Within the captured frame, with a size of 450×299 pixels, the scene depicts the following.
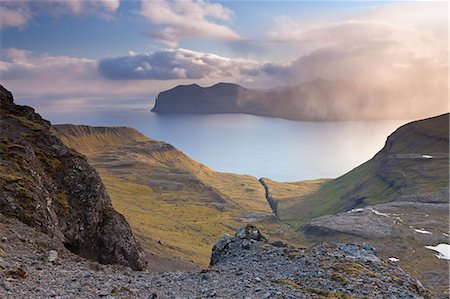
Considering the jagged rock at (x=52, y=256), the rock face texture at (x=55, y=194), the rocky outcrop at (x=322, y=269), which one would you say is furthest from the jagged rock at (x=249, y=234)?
the jagged rock at (x=52, y=256)

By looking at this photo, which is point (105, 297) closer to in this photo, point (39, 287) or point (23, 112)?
point (39, 287)

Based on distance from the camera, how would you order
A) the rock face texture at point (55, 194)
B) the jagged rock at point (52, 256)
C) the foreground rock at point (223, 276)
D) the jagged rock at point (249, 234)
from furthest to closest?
the jagged rock at point (249, 234), the rock face texture at point (55, 194), the jagged rock at point (52, 256), the foreground rock at point (223, 276)

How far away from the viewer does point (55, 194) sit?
153ft

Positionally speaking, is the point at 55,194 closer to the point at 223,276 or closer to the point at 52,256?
the point at 52,256

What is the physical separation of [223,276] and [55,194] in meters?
23.2

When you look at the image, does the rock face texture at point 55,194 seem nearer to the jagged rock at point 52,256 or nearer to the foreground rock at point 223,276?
the foreground rock at point 223,276

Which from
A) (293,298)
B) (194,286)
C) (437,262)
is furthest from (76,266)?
(437,262)

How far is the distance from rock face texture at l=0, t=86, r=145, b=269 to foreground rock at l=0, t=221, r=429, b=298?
4246mm

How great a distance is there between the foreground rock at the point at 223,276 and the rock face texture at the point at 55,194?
4246 mm

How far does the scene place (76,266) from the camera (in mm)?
31844

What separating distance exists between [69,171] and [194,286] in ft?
87.9

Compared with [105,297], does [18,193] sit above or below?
above

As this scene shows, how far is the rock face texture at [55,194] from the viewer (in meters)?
39.2

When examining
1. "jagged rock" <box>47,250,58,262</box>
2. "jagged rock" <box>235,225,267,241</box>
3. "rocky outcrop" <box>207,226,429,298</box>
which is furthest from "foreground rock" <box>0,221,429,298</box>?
"jagged rock" <box>235,225,267,241</box>
